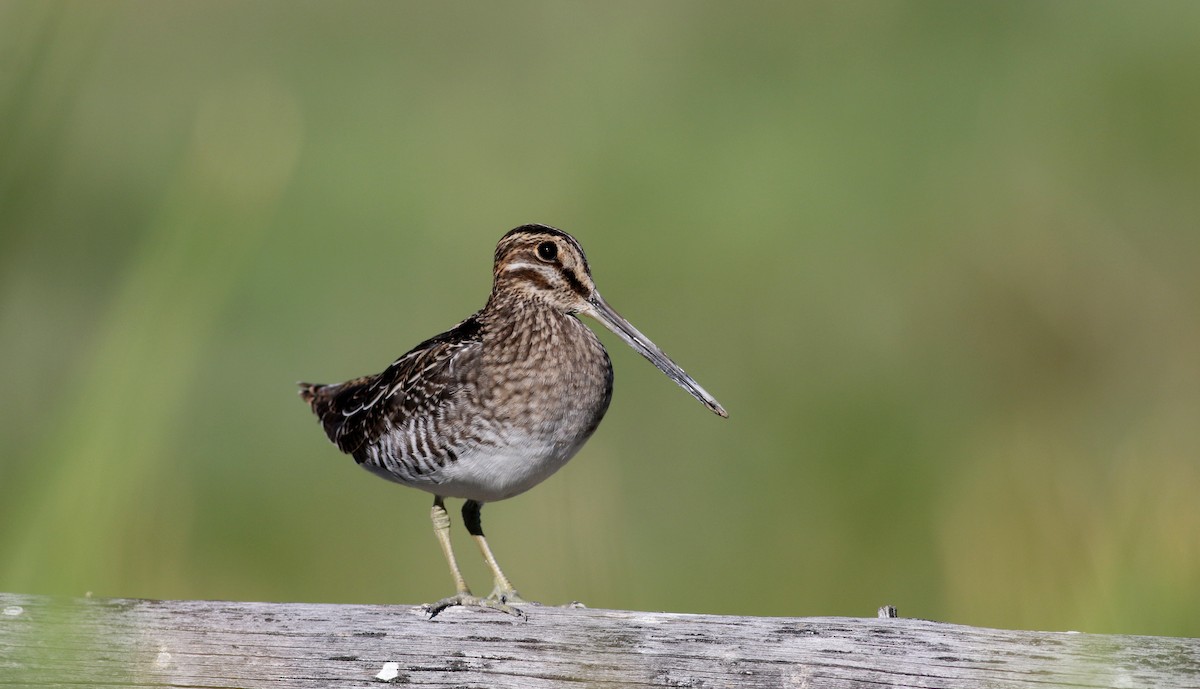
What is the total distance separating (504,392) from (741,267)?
8498mm

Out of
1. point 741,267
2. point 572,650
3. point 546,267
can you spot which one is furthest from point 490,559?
point 741,267

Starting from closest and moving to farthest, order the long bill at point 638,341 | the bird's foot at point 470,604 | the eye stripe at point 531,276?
the bird's foot at point 470,604 → the long bill at point 638,341 → the eye stripe at point 531,276

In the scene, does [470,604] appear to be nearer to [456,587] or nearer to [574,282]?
[456,587]

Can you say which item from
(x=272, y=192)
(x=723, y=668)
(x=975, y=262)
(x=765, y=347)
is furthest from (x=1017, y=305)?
(x=272, y=192)

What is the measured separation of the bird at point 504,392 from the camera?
5.00m

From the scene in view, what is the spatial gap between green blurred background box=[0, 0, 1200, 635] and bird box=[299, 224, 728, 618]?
2.13 ft

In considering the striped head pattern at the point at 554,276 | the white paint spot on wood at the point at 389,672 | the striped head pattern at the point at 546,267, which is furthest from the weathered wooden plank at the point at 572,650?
the striped head pattern at the point at 546,267

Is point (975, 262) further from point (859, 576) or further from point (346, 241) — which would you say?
point (346, 241)

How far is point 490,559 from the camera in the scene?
533 cm

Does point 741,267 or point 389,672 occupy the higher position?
point 741,267

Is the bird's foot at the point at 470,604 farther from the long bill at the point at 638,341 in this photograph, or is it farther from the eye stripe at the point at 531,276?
the eye stripe at the point at 531,276

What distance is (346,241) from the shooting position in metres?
14.6

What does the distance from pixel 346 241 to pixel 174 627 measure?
11.4 meters

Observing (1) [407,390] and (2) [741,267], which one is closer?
(1) [407,390]
